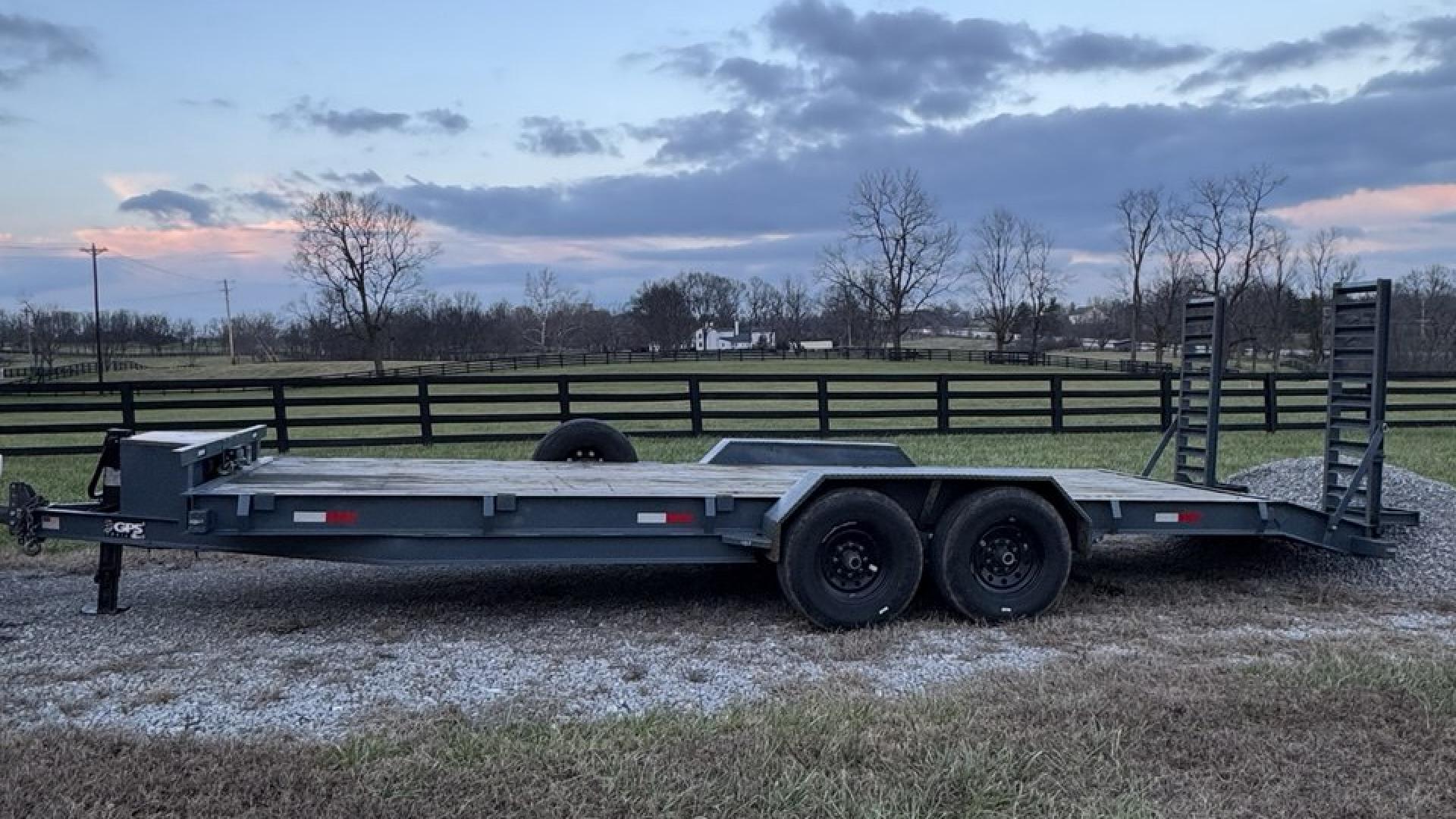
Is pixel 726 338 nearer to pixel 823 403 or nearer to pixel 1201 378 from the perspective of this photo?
pixel 823 403

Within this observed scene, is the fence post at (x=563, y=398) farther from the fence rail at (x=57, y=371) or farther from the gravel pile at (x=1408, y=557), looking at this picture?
the fence rail at (x=57, y=371)

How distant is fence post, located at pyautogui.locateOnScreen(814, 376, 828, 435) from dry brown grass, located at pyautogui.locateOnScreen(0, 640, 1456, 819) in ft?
41.9

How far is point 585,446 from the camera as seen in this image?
861cm

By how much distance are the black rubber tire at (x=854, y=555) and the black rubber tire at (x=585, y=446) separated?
9.76 ft

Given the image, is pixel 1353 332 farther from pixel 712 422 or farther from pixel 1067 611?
pixel 712 422

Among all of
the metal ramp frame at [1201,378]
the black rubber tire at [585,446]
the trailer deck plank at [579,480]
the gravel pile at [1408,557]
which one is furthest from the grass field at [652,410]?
the trailer deck plank at [579,480]

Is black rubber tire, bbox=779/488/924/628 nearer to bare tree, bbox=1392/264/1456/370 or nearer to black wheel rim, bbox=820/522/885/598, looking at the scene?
black wheel rim, bbox=820/522/885/598

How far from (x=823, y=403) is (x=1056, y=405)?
419 cm

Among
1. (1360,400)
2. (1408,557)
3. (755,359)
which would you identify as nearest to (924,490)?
(1360,400)

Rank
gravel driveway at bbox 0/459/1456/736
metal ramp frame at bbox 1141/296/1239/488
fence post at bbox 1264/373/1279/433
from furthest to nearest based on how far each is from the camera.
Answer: fence post at bbox 1264/373/1279/433, metal ramp frame at bbox 1141/296/1239/488, gravel driveway at bbox 0/459/1456/736

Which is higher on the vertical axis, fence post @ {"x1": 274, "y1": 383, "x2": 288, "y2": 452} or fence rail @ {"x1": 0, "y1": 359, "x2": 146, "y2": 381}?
fence post @ {"x1": 274, "y1": 383, "x2": 288, "y2": 452}

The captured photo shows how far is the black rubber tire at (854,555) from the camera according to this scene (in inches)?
227

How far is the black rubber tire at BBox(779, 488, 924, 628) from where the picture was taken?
18.9ft

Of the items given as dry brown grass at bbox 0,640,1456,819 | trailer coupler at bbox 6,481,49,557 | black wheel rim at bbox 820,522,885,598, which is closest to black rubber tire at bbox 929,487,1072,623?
black wheel rim at bbox 820,522,885,598
